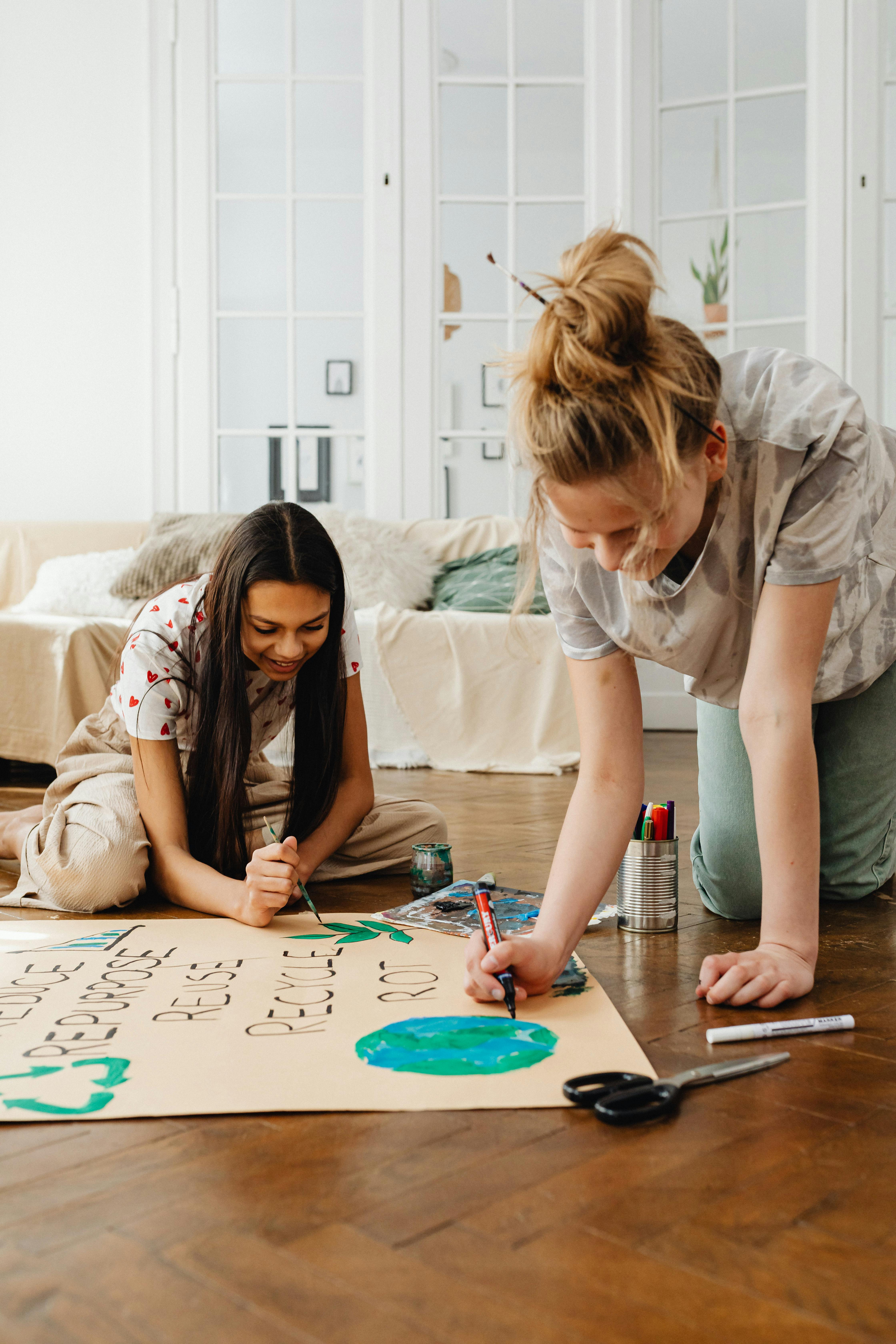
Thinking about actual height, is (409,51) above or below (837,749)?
above

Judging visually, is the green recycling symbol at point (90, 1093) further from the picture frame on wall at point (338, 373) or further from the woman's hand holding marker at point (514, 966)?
the picture frame on wall at point (338, 373)

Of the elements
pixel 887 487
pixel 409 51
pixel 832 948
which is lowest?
pixel 832 948

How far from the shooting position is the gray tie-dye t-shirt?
120cm

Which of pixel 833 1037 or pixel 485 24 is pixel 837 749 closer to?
pixel 833 1037

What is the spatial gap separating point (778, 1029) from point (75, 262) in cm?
443

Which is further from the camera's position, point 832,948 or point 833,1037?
point 832,948

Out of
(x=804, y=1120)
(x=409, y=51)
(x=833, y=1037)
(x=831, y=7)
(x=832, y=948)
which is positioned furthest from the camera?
(x=409, y=51)

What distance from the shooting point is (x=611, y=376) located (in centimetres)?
99

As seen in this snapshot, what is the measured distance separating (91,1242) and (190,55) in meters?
4.63

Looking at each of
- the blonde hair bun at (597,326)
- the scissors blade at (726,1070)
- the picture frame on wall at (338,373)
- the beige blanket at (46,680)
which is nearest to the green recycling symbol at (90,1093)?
the scissors blade at (726,1070)

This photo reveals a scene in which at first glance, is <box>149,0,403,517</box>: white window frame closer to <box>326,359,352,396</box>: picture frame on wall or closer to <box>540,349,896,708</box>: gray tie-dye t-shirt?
<box>326,359,352,396</box>: picture frame on wall

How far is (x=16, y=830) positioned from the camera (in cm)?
199

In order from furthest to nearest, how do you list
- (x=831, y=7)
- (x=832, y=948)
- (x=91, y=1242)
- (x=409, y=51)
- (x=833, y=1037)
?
(x=409, y=51)
(x=831, y=7)
(x=832, y=948)
(x=833, y=1037)
(x=91, y=1242)

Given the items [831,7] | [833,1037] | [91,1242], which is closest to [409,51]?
[831,7]
